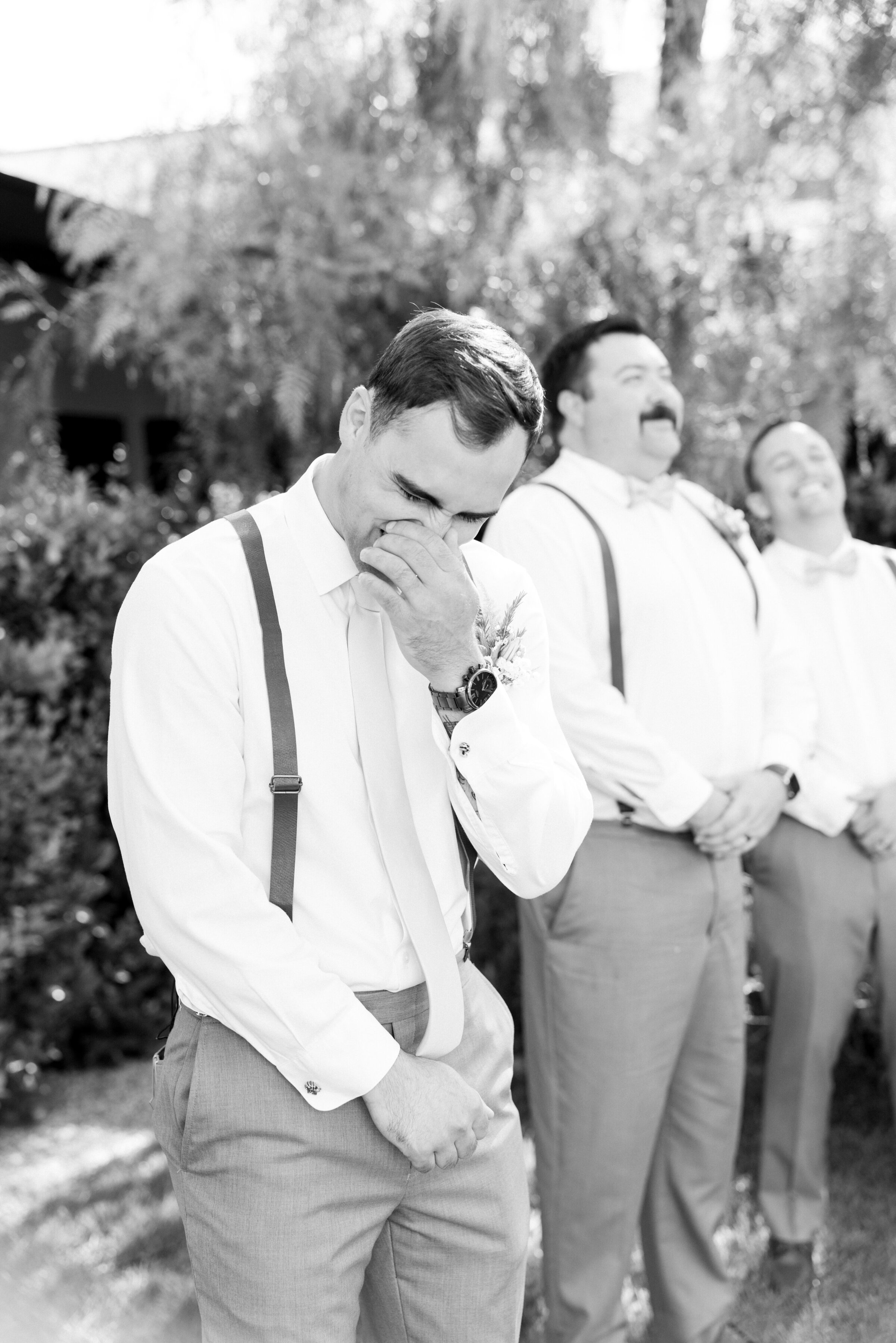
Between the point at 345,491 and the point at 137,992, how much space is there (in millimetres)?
3708

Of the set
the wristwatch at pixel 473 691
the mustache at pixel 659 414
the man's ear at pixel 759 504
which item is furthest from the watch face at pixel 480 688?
the man's ear at pixel 759 504

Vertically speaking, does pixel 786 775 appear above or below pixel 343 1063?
below

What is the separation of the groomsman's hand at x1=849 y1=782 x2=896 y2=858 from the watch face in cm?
195

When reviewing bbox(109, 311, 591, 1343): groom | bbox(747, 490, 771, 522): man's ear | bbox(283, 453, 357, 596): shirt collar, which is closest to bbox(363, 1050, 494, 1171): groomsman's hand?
bbox(109, 311, 591, 1343): groom

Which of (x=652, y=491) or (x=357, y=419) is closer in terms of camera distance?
(x=357, y=419)

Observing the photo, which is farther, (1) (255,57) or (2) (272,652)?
(1) (255,57)

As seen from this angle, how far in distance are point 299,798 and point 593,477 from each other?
66.9 inches

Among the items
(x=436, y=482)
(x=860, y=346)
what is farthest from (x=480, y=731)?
(x=860, y=346)

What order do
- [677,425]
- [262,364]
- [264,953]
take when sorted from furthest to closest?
1. [262,364]
2. [677,425]
3. [264,953]

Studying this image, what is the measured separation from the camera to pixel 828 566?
373 cm

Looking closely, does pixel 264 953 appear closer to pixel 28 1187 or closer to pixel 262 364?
pixel 28 1187

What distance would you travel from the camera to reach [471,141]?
4.92 m

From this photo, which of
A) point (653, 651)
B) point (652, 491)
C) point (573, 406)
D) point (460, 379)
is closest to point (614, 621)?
point (653, 651)

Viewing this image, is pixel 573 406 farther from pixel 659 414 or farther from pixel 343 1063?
pixel 343 1063
